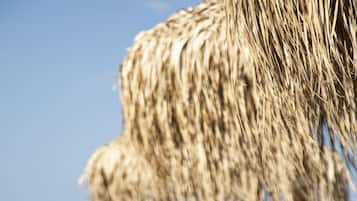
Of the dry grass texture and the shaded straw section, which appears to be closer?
the dry grass texture

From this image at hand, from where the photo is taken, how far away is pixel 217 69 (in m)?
3.49

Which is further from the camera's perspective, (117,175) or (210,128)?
(117,175)

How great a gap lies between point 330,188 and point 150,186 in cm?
118

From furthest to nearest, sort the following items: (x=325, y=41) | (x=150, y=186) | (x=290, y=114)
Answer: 1. (x=150, y=186)
2. (x=290, y=114)
3. (x=325, y=41)

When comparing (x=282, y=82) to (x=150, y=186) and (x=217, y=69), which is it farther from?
(x=150, y=186)

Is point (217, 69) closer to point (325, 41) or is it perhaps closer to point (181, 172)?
point (181, 172)

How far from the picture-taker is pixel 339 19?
223cm

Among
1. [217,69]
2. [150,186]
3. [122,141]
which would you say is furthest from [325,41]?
[122,141]

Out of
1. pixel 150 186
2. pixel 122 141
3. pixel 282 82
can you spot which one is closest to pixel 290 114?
pixel 282 82

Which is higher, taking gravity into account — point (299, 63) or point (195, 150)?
point (195, 150)

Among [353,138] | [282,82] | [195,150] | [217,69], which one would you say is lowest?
[353,138]

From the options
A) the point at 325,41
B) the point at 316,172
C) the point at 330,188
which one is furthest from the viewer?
the point at 330,188

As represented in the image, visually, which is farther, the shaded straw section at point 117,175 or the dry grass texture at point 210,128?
the shaded straw section at point 117,175

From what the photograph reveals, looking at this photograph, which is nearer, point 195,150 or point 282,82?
point 282,82
